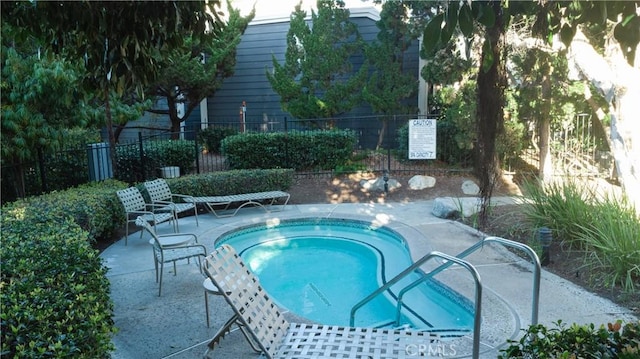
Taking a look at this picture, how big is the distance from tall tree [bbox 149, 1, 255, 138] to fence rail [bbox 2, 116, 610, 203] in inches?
44.5

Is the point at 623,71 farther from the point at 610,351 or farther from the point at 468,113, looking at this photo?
the point at 610,351

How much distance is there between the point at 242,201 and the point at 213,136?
517 centimetres

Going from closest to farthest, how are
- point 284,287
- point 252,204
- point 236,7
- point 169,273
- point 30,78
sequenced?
point 169,273
point 284,287
point 30,78
point 252,204
point 236,7

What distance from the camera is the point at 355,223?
27.8 feet

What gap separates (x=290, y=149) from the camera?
37.4 feet

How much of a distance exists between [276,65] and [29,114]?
7.28m

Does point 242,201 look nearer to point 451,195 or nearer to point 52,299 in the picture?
point 451,195

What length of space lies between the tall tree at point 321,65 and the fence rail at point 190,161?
76 cm

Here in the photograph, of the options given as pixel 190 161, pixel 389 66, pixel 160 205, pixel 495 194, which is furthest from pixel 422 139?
pixel 160 205

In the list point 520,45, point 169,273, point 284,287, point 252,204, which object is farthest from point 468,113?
point 169,273

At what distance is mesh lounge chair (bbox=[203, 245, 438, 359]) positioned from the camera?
3072 mm

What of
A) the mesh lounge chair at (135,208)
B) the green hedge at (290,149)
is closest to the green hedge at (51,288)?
the mesh lounge chair at (135,208)

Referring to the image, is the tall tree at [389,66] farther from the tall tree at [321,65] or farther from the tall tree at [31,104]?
the tall tree at [31,104]

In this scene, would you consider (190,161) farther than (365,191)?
Yes
